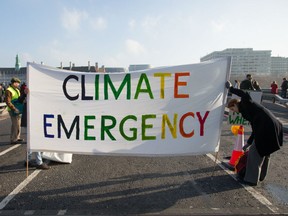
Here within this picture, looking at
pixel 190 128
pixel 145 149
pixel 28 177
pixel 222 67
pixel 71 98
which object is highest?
pixel 222 67

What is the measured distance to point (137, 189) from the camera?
14.3ft

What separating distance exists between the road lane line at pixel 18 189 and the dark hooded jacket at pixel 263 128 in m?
4.15

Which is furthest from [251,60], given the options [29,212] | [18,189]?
[29,212]

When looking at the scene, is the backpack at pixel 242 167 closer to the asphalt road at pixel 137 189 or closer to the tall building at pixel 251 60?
the asphalt road at pixel 137 189

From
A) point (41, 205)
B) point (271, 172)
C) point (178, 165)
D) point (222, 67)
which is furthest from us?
point (178, 165)

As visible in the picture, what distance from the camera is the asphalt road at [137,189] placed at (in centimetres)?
367

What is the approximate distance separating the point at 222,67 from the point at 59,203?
3517 mm

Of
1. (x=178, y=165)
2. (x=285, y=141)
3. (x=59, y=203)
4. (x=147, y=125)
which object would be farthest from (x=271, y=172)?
(x=59, y=203)

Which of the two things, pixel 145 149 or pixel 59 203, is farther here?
pixel 145 149

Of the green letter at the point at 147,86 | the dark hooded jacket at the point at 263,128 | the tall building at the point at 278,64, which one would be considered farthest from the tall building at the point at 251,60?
the green letter at the point at 147,86

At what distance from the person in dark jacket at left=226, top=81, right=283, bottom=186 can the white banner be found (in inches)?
14.0

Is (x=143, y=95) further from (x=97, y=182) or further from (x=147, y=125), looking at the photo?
(x=97, y=182)

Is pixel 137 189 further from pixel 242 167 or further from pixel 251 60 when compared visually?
pixel 251 60

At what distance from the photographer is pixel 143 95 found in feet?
14.9
